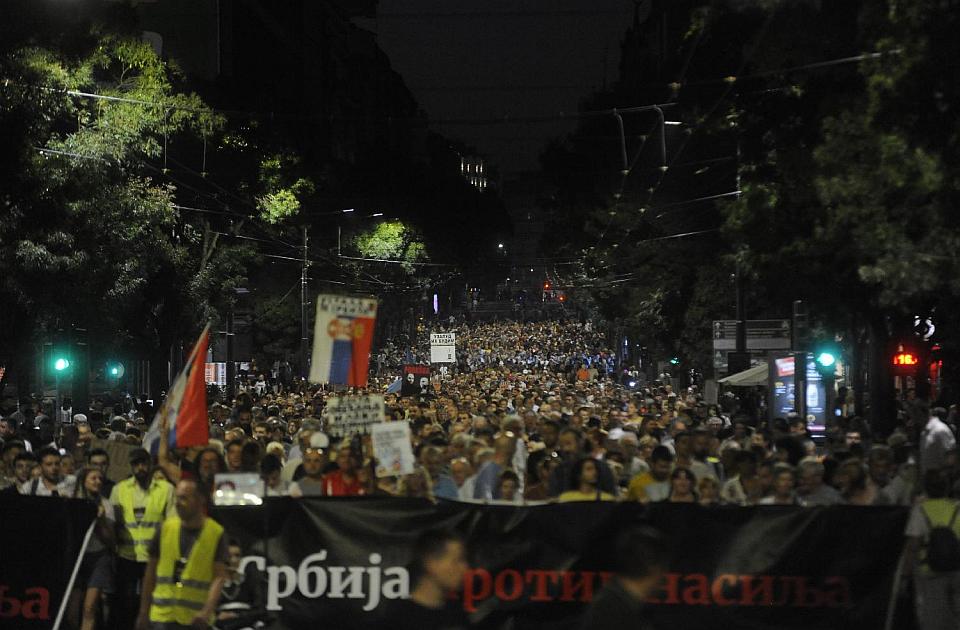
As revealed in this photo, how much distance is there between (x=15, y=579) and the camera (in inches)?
382

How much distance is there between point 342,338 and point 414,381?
31163mm

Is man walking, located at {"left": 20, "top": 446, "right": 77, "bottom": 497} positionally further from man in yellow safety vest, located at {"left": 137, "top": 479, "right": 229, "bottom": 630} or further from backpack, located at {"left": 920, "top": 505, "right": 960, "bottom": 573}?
backpack, located at {"left": 920, "top": 505, "right": 960, "bottom": 573}

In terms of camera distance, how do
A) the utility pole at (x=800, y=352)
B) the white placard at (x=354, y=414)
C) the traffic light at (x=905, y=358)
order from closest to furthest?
the white placard at (x=354, y=414)
the utility pole at (x=800, y=352)
the traffic light at (x=905, y=358)

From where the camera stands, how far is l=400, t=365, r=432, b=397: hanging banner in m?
42.3

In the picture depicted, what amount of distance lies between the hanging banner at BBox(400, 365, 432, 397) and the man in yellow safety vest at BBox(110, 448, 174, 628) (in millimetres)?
30635

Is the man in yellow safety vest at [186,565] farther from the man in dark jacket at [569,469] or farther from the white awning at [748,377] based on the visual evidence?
the white awning at [748,377]

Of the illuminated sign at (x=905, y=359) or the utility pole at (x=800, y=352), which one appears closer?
the utility pole at (x=800, y=352)

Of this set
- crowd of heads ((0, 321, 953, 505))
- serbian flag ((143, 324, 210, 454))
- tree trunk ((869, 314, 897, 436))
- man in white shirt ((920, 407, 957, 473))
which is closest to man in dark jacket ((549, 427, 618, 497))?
crowd of heads ((0, 321, 953, 505))

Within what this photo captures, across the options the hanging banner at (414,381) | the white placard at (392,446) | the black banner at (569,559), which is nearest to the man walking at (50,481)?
the white placard at (392,446)

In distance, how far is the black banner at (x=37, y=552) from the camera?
9688 mm

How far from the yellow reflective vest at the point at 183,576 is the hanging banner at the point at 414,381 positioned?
33.0 meters

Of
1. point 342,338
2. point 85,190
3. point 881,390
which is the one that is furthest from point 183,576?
point 85,190

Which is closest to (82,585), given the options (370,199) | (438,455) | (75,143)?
(438,455)

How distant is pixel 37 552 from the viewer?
9.77m
